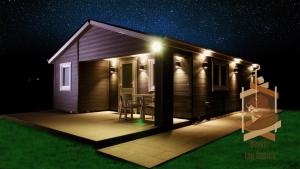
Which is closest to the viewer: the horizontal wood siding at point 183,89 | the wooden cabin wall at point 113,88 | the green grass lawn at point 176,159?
the green grass lawn at point 176,159

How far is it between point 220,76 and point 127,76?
430cm

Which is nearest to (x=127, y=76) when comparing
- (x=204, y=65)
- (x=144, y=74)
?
(x=144, y=74)

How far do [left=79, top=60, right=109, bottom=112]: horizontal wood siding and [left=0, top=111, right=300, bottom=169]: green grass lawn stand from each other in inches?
160

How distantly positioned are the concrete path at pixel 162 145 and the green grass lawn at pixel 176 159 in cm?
17

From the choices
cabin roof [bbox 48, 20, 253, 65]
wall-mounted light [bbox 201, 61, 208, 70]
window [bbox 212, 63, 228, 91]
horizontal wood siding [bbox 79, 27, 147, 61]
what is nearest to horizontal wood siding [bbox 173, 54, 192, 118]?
cabin roof [bbox 48, 20, 253, 65]

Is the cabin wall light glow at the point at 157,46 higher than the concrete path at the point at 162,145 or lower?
higher

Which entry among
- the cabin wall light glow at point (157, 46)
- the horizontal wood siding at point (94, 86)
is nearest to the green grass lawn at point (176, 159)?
the cabin wall light glow at point (157, 46)

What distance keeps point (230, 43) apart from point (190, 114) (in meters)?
31.3

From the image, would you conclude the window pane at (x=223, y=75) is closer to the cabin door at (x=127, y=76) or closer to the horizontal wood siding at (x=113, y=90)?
the cabin door at (x=127, y=76)

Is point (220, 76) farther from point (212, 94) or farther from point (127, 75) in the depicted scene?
point (127, 75)

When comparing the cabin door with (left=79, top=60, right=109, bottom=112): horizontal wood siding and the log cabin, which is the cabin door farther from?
(left=79, top=60, right=109, bottom=112): horizontal wood siding

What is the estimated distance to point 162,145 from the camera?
203 inches

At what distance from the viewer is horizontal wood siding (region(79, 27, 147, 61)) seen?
7.57m

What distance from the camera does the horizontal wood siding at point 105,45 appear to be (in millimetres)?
7568
